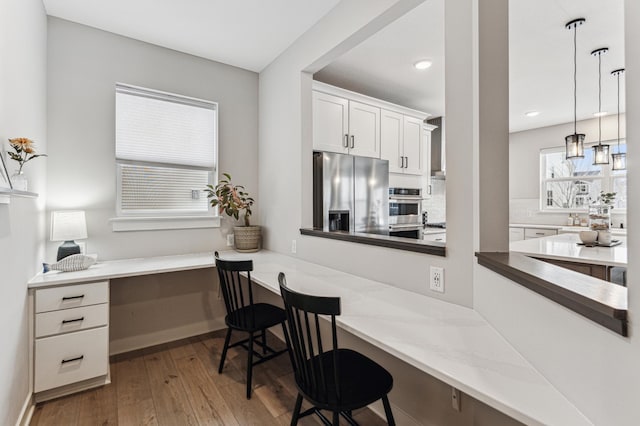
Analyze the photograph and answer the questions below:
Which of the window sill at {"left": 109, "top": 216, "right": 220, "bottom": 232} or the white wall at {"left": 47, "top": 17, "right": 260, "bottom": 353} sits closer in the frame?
the white wall at {"left": 47, "top": 17, "right": 260, "bottom": 353}

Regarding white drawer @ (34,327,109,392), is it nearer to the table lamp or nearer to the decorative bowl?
the table lamp

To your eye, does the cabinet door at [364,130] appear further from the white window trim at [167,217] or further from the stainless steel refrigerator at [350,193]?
the white window trim at [167,217]

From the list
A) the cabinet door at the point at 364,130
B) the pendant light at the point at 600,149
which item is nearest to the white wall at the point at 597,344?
the cabinet door at the point at 364,130

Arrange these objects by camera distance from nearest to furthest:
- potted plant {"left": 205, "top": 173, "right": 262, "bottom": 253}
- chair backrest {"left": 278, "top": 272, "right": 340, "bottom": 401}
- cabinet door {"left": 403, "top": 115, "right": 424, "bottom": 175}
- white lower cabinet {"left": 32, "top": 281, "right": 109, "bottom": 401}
A: chair backrest {"left": 278, "top": 272, "right": 340, "bottom": 401}, white lower cabinet {"left": 32, "top": 281, "right": 109, "bottom": 401}, potted plant {"left": 205, "top": 173, "right": 262, "bottom": 253}, cabinet door {"left": 403, "top": 115, "right": 424, "bottom": 175}

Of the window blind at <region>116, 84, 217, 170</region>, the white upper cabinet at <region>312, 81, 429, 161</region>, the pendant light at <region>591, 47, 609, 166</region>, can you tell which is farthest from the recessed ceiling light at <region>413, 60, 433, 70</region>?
the window blind at <region>116, 84, 217, 170</region>

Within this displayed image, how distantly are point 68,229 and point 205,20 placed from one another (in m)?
1.93

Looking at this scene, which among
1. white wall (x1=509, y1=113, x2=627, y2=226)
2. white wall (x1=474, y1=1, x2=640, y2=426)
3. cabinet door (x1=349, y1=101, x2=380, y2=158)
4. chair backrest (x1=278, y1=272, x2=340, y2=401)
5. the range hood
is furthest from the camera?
white wall (x1=509, y1=113, x2=627, y2=226)

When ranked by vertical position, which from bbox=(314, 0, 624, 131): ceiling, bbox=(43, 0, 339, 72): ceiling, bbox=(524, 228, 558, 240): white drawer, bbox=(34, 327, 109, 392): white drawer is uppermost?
bbox=(43, 0, 339, 72): ceiling

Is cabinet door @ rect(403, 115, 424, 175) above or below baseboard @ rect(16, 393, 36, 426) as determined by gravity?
above

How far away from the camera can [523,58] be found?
3.05 metres

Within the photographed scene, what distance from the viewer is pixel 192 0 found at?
7.43 ft

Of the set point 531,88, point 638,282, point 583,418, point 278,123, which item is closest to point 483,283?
point 583,418

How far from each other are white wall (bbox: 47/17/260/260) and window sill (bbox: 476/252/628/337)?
280cm

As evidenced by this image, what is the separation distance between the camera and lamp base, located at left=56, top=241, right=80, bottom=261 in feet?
7.56
